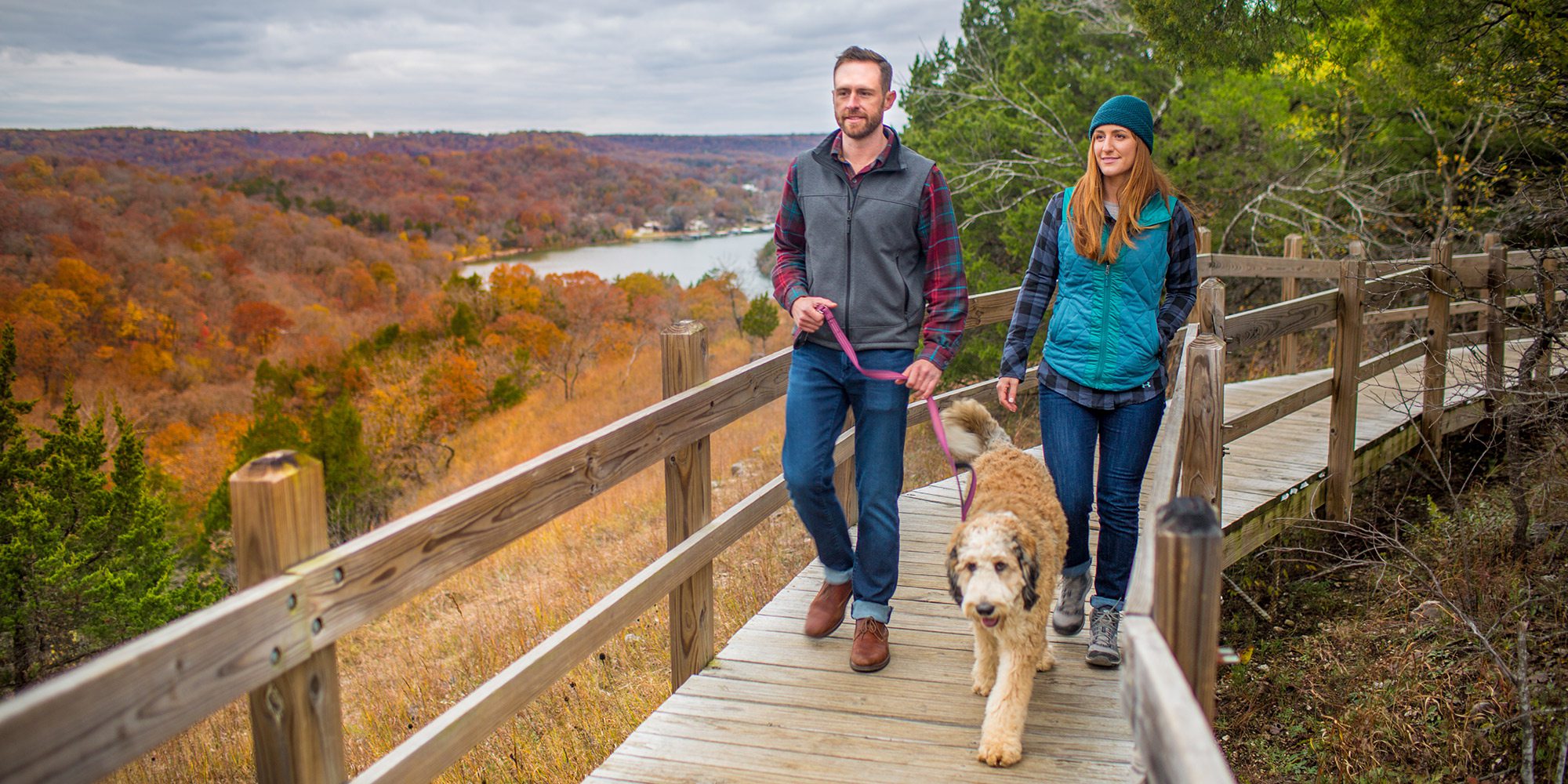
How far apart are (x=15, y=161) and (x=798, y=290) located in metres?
102

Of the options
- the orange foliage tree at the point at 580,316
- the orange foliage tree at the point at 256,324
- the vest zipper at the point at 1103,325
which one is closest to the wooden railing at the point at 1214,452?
the vest zipper at the point at 1103,325

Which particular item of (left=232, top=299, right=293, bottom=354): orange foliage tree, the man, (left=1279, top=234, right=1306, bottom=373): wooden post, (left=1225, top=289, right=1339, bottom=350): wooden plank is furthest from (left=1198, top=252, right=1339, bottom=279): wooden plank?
(left=232, top=299, right=293, bottom=354): orange foliage tree

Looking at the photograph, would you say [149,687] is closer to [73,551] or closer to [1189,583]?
[1189,583]

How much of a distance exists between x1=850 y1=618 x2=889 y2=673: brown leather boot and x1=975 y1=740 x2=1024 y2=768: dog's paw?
2.34 feet

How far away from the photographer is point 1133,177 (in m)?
3.46

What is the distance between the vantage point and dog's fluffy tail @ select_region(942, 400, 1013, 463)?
13.5 feet

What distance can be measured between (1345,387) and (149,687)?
5.91 meters

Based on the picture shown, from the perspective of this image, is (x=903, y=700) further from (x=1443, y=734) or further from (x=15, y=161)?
(x=15, y=161)

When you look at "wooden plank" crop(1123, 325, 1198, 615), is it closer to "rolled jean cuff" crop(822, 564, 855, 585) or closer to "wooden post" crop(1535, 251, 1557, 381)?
"rolled jean cuff" crop(822, 564, 855, 585)

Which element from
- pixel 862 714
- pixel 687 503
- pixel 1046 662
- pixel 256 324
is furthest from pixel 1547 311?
pixel 256 324

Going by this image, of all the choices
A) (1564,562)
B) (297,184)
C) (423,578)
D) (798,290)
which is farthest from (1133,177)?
(297,184)

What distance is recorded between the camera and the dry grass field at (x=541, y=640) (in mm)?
5086

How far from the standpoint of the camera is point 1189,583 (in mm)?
1721

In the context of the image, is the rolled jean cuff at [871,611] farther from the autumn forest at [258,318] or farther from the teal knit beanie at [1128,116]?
the autumn forest at [258,318]
